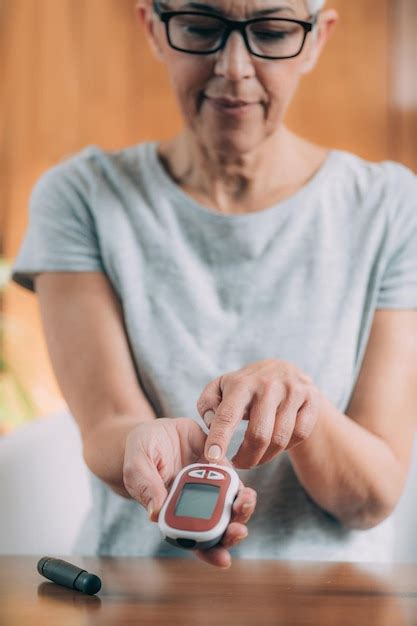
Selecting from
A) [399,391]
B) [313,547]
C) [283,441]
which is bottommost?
[313,547]

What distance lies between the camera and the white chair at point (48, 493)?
3.49ft

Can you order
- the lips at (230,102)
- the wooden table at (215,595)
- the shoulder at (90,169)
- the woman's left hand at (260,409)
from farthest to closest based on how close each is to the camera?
the shoulder at (90,169) < the lips at (230,102) < the woman's left hand at (260,409) < the wooden table at (215,595)

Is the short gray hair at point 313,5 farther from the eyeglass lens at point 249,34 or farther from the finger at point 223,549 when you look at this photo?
the finger at point 223,549

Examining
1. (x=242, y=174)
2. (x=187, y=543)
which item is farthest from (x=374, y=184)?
(x=187, y=543)

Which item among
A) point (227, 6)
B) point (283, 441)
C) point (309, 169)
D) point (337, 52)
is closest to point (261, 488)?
point (283, 441)

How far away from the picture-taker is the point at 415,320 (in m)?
1.00

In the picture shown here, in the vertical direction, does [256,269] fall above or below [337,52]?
below

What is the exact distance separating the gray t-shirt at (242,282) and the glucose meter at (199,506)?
346mm

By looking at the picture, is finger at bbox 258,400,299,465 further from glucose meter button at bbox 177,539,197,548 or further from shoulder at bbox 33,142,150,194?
shoulder at bbox 33,142,150,194

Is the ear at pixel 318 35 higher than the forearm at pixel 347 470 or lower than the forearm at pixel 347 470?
higher

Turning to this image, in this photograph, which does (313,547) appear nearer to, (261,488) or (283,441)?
(261,488)

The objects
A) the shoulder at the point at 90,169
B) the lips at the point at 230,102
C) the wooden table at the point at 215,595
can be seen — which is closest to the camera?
the wooden table at the point at 215,595

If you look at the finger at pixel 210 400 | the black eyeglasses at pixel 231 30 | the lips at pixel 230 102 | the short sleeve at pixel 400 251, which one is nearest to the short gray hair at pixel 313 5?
the black eyeglasses at pixel 231 30

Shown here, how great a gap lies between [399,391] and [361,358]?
63 millimetres
